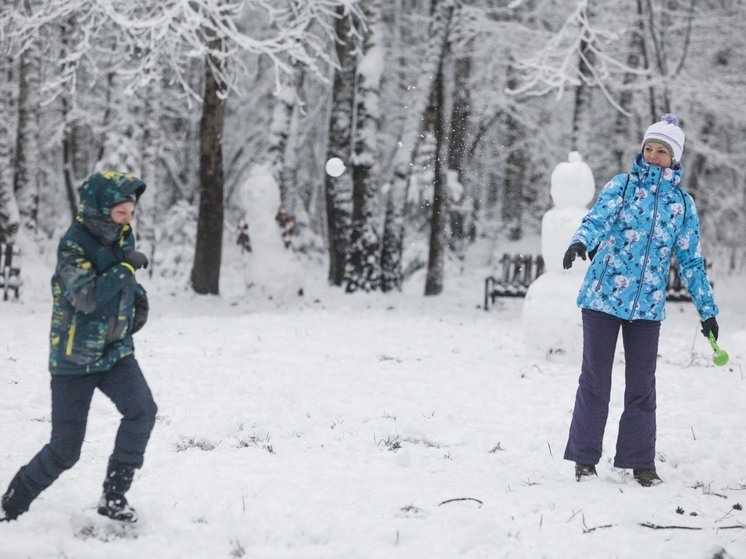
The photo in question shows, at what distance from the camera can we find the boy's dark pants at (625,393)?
13.9 ft

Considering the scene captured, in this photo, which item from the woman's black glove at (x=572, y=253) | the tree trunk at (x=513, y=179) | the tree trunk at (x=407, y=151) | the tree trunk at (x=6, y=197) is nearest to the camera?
the woman's black glove at (x=572, y=253)

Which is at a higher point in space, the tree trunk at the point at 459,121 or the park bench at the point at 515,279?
the tree trunk at the point at 459,121

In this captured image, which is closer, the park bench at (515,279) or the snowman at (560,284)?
the snowman at (560,284)

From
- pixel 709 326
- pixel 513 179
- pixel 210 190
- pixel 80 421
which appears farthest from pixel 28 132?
pixel 513 179

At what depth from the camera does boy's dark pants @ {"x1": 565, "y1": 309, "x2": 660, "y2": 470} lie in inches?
167

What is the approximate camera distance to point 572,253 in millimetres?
3996

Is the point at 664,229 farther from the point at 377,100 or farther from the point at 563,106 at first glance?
the point at 563,106

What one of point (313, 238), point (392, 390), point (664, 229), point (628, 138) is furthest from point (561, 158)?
point (664, 229)

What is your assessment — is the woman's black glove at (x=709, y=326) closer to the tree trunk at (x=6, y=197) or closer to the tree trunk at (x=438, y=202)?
the tree trunk at (x=438, y=202)

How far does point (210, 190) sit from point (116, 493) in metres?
9.57

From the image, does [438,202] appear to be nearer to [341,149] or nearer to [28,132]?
[341,149]

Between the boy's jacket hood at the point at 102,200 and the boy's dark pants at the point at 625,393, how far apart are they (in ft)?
8.69

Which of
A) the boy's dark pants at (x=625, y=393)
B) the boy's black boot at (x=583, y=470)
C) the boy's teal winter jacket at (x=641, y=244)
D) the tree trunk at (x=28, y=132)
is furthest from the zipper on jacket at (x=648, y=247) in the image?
the tree trunk at (x=28, y=132)

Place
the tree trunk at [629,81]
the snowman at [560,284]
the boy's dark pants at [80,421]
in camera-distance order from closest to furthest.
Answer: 1. the boy's dark pants at [80,421]
2. the snowman at [560,284]
3. the tree trunk at [629,81]
